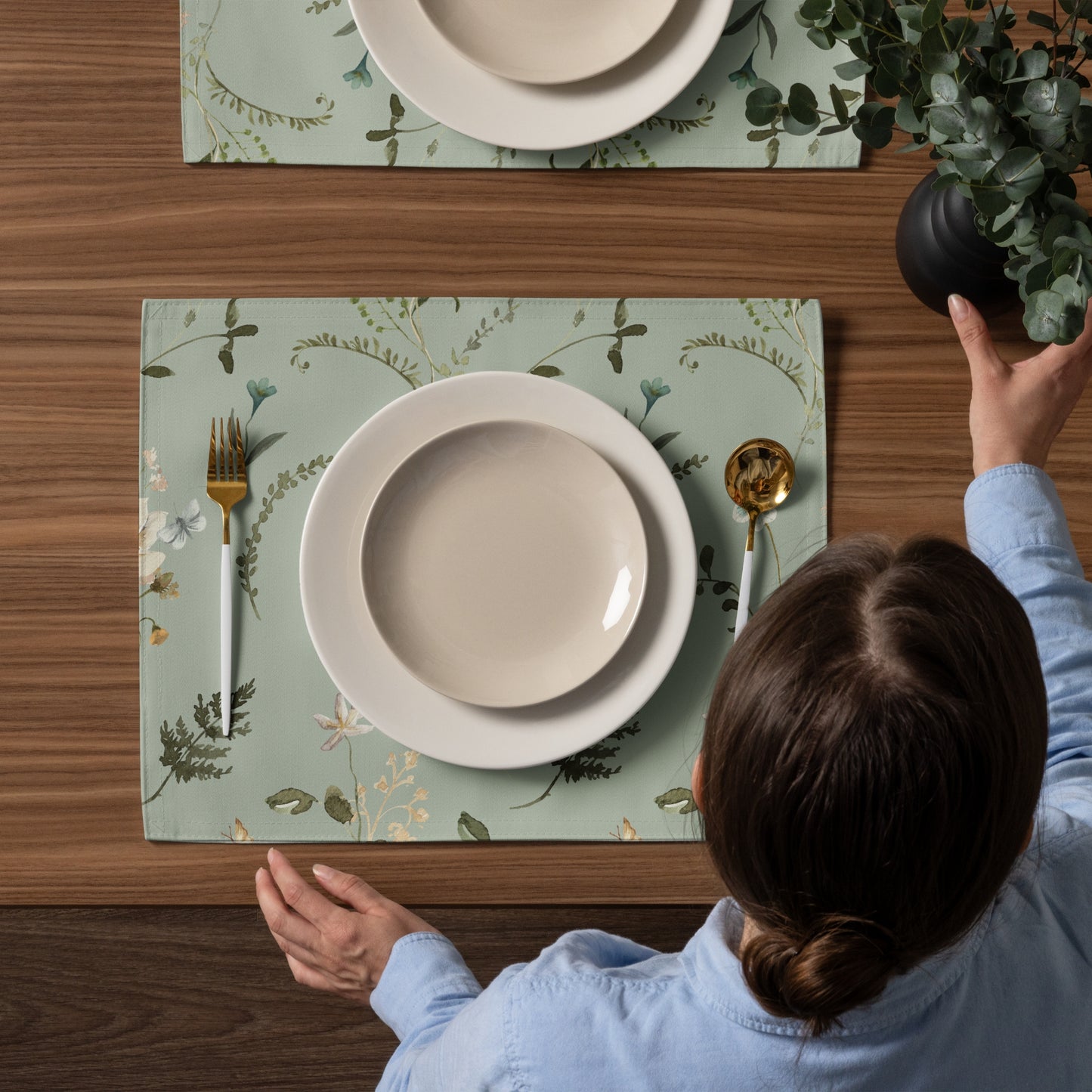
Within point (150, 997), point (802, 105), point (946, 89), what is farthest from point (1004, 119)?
point (150, 997)

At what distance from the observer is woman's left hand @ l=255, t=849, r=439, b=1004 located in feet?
2.41

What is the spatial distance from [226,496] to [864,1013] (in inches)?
23.5

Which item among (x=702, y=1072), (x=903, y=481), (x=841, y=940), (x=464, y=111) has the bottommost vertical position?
(x=702, y=1072)

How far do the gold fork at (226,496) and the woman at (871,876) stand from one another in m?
0.27

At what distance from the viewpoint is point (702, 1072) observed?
52 cm

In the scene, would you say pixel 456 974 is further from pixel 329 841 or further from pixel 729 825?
pixel 729 825

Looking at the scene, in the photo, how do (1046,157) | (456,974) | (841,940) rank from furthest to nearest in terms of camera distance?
1. (456,974)
2. (1046,157)
3. (841,940)

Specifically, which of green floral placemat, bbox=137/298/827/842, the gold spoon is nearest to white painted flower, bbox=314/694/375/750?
green floral placemat, bbox=137/298/827/842

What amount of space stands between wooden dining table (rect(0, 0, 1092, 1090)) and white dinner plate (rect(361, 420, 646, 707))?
0.15m

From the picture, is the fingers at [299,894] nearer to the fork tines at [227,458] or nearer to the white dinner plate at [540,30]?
the fork tines at [227,458]

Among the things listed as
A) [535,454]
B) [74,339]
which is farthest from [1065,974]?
[74,339]

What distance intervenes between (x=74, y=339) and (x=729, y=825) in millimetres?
669

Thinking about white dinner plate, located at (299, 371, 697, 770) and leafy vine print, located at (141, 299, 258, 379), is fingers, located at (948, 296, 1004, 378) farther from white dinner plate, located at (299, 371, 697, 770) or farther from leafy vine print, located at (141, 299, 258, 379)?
leafy vine print, located at (141, 299, 258, 379)

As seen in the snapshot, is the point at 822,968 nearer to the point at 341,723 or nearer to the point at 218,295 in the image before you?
the point at 341,723
